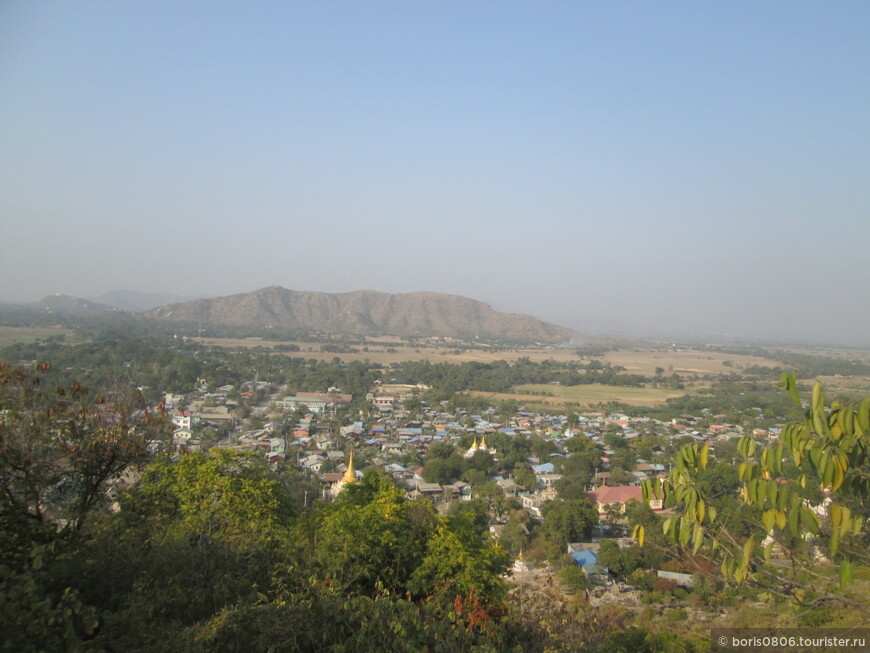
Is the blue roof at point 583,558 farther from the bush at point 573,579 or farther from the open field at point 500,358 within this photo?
the open field at point 500,358

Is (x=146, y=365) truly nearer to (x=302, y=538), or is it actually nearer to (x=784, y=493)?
(x=302, y=538)

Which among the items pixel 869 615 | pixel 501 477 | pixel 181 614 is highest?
pixel 869 615

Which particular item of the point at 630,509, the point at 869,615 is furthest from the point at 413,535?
the point at 630,509

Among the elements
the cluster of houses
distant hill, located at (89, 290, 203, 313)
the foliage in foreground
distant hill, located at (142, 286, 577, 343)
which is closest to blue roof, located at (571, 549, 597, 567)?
the cluster of houses

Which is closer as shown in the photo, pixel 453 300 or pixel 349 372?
pixel 349 372

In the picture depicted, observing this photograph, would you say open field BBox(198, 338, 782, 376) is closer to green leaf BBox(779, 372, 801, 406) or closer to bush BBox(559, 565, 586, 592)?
bush BBox(559, 565, 586, 592)

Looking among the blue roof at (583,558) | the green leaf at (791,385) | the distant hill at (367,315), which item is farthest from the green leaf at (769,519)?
the distant hill at (367,315)
